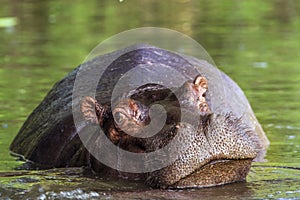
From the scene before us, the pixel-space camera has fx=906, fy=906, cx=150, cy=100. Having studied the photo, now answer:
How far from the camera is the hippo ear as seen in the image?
5141mm

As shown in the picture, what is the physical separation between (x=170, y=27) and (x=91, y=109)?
8.74 meters

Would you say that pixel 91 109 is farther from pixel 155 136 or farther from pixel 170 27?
pixel 170 27

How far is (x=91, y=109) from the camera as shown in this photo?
5.17m

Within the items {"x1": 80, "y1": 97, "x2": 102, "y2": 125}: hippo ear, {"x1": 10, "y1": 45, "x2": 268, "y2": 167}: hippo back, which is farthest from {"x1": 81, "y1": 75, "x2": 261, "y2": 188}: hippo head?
{"x1": 10, "y1": 45, "x2": 268, "y2": 167}: hippo back

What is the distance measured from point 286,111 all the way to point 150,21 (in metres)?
6.41

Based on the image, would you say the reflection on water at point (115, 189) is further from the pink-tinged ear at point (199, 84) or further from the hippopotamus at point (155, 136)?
the pink-tinged ear at point (199, 84)

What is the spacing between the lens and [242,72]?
10023 mm

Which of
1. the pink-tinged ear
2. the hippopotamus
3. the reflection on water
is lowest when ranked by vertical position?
the reflection on water

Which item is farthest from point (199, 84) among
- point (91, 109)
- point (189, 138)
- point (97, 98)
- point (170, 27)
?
point (170, 27)

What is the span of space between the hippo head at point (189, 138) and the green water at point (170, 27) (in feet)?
0.30

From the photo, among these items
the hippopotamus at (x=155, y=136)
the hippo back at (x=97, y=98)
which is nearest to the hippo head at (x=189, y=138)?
the hippopotamus at (x=155, y=136)

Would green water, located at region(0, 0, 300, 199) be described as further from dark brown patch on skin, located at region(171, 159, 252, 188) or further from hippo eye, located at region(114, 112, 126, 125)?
hippo eye, located at region(114, 112, 126, 125)

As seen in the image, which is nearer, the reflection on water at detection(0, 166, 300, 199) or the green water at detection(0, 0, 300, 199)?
the reflection on water at detection(0, 166, 300, 199)

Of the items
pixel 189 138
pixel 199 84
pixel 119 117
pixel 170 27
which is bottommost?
pixel 189 138
